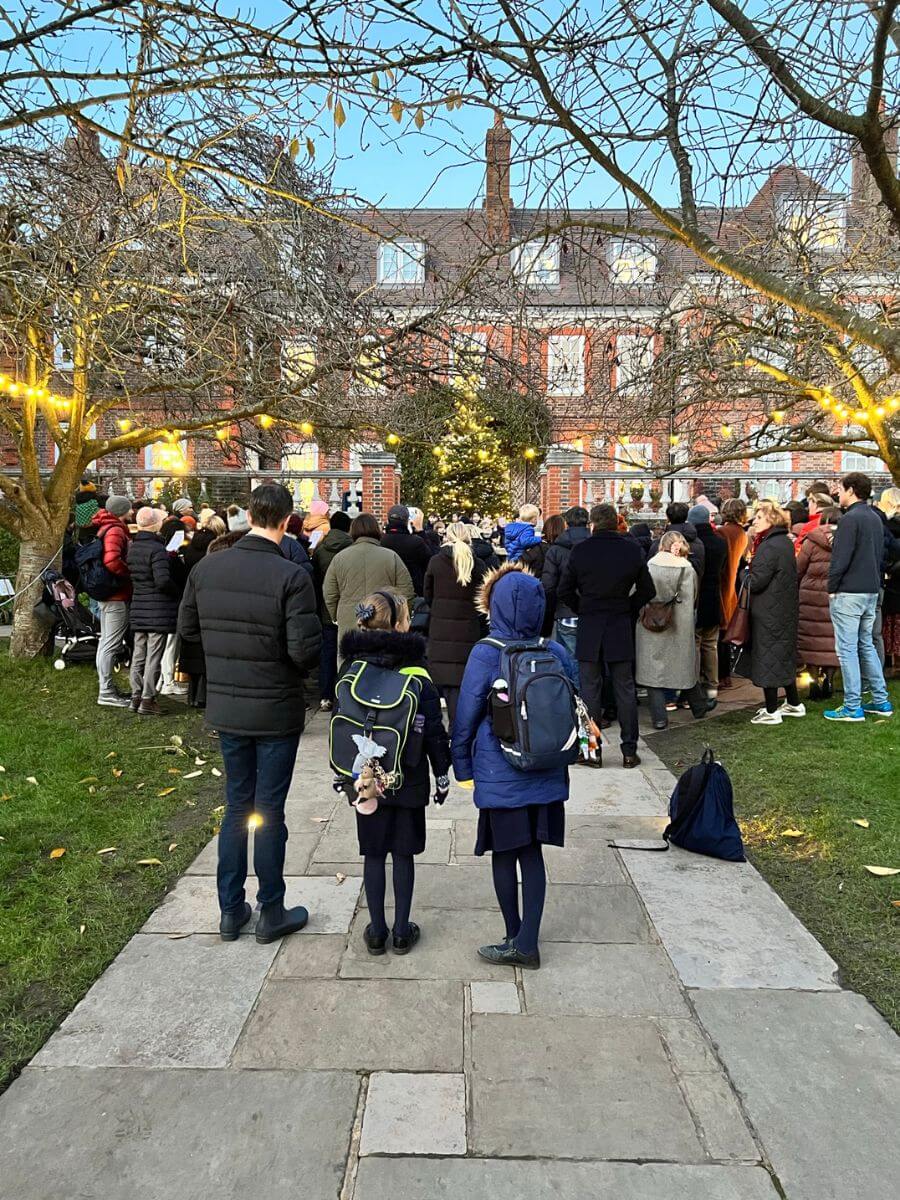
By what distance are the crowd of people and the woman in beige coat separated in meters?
0.02

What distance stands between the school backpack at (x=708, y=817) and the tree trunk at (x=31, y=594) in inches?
322

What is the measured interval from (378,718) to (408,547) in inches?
211

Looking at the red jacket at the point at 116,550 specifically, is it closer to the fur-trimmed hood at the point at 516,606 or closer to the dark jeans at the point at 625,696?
the dark jeans at the point at 625,696

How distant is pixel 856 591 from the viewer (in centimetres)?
700

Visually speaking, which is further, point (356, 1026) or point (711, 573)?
point (711, 573)

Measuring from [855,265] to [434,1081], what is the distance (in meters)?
8.96

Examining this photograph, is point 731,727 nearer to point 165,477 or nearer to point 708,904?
point 708,904

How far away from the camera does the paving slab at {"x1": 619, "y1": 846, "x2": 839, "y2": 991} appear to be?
335 centimetres

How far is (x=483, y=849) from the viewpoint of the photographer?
3.37 meters

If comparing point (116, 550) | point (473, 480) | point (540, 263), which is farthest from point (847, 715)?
point (473, 480)

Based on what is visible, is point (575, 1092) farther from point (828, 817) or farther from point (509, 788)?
point (828, 817)

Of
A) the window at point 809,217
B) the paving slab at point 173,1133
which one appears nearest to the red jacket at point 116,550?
the paving slab at point 173,1133

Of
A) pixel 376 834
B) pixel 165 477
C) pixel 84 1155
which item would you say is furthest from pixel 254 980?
pixel 165 477

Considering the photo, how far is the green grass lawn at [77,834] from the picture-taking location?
3.38 meters
